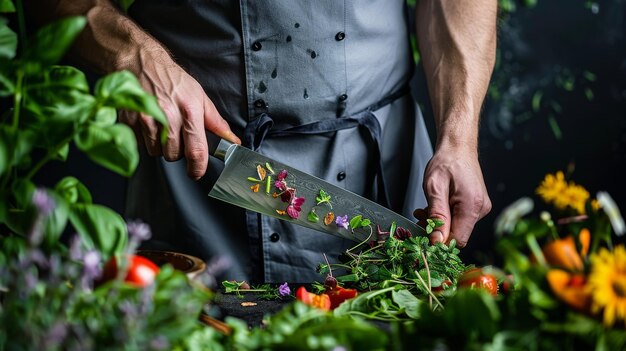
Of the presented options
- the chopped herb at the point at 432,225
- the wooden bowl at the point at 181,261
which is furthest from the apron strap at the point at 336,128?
the wooden bowl at the point at 181,261

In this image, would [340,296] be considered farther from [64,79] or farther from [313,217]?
[64,79]

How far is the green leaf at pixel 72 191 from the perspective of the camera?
2.47 feet

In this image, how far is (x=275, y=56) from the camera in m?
1.51

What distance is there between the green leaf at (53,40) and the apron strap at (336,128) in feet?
2.53

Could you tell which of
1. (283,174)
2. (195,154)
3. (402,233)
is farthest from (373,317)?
(195,154)

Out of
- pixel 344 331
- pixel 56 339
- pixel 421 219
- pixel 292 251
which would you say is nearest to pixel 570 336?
pixel 344 331

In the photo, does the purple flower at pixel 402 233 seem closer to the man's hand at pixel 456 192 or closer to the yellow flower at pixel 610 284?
the man's hand at pixel 456 192

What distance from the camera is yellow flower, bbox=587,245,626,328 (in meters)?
0.61

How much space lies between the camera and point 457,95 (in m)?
1.67

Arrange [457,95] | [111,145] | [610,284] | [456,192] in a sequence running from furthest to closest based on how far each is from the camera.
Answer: [457,95], [456,192], [111,145], [610,284]

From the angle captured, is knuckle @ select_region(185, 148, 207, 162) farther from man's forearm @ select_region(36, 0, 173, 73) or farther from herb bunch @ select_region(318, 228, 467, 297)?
herb bunch @ select_region(318, 228, 467, 297)

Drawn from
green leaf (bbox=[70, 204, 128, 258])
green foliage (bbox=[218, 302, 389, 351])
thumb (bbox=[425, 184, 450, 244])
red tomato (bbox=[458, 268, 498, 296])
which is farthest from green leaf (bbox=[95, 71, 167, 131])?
thumb (bbox=[425, 184, 450, 244])

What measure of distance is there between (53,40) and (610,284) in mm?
554

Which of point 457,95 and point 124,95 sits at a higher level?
point 124,95
